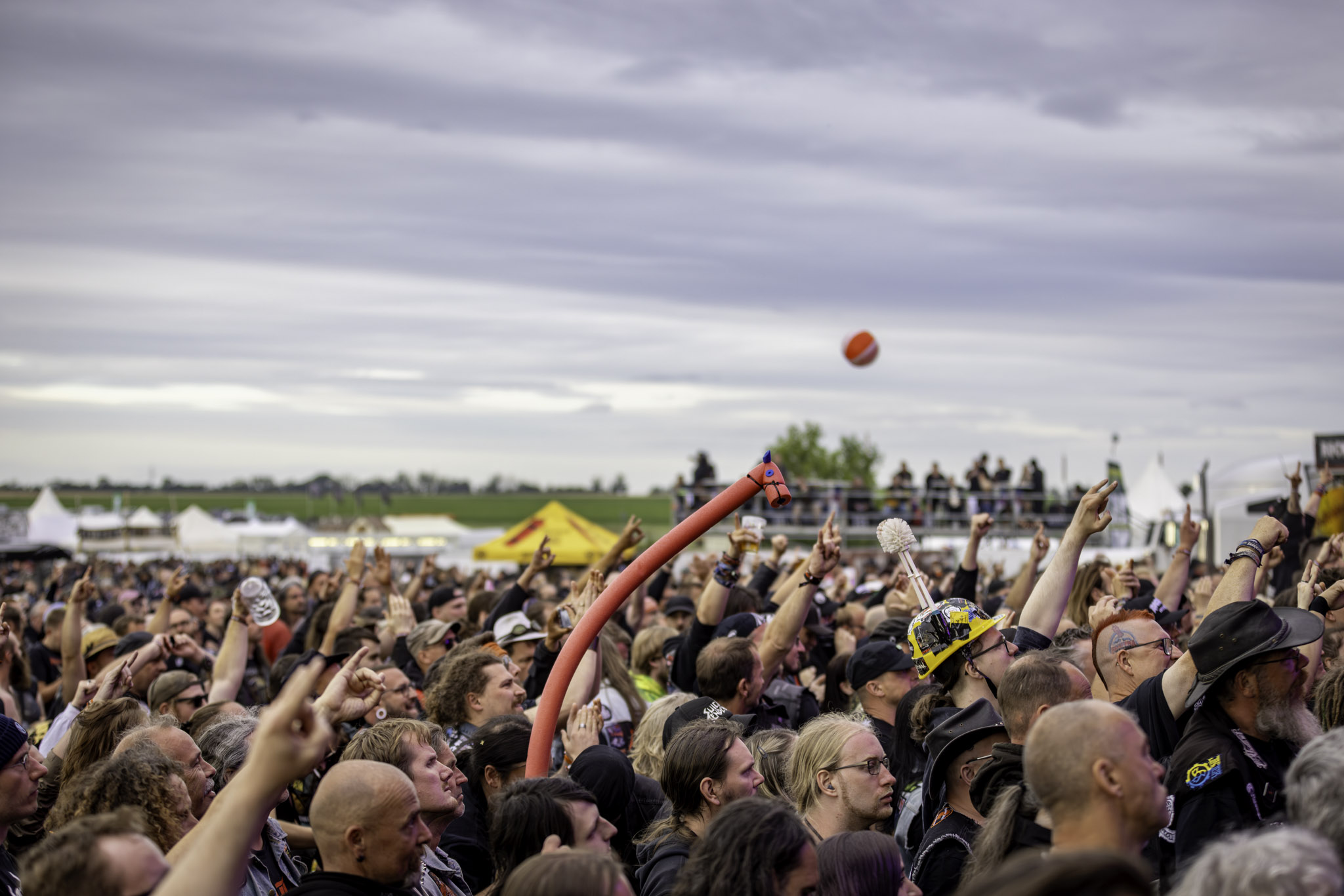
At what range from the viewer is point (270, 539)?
151ft

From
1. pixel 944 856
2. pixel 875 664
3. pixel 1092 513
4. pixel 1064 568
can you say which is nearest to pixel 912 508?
pixel 875 664

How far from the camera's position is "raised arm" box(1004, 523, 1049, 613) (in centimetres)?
760

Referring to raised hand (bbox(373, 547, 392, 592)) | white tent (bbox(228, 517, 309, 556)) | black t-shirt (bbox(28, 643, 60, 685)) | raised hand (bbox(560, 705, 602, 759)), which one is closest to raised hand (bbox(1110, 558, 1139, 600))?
raised hand (bbox(560, 705, 602, 759))

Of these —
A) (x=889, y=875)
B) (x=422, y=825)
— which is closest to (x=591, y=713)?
(x=422, y=825)

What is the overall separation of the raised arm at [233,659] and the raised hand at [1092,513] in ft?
15.6

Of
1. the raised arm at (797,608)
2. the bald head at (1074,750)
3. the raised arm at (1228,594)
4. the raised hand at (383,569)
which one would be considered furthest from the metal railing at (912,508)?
the bald head at (1074,750)

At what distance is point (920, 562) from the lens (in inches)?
936

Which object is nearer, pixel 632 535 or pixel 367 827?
pixel 367 827

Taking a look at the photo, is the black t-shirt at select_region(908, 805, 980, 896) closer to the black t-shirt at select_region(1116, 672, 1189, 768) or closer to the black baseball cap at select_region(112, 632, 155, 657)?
the black t-shirt at select_region(1116, 672, 1189, 768)

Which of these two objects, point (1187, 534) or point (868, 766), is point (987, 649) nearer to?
point (868, 766)

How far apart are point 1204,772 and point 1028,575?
179 inches

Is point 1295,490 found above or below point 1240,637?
above

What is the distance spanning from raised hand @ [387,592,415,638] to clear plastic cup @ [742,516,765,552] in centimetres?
329

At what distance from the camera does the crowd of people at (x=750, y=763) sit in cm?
260
